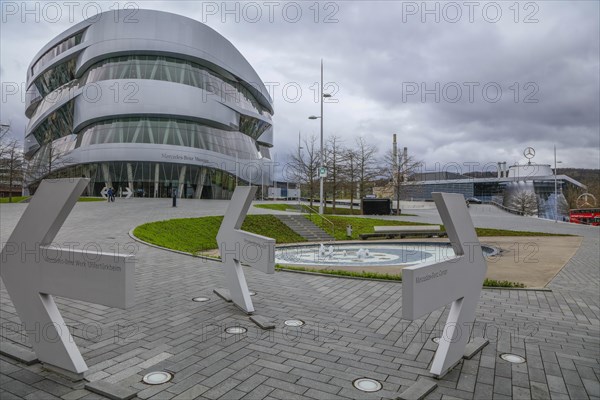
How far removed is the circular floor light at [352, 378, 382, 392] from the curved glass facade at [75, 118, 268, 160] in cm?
5124

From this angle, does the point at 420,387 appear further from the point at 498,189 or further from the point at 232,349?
the point at 498,189

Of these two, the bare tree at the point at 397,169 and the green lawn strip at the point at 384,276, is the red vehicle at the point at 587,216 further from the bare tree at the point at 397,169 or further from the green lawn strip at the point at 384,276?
Answer: the green lawn strip at the point at 384,276

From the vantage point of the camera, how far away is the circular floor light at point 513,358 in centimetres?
475

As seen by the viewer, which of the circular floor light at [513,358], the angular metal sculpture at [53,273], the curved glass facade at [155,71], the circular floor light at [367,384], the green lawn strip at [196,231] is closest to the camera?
the angular metal sculpture at [53,273]

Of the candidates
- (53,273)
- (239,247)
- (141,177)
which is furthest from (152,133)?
(53,273)

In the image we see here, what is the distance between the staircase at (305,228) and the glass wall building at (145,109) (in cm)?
3018

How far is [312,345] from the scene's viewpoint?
5.17m

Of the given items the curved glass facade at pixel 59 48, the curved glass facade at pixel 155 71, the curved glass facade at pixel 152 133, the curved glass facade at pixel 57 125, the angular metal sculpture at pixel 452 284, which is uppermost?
the curved glass facade at pixel 59 48

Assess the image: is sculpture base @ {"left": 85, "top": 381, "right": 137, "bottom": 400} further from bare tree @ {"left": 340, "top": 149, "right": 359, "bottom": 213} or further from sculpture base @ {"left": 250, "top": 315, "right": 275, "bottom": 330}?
bare tree @ {"left": 340, "top": 149, "right": 359, "bottom": 213}

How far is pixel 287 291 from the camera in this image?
325 inches

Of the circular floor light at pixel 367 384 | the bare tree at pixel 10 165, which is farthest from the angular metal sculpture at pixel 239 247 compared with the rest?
the bare tree at pixel 10 165

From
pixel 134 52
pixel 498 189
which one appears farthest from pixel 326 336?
pixel 498 189

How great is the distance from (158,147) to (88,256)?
163ft

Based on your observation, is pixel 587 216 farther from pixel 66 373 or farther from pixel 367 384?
pixel 66 373
